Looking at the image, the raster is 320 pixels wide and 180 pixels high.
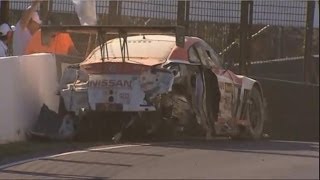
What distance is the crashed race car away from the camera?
11500 millimetres

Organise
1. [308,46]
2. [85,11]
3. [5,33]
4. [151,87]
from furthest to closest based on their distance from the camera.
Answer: [308,46] < [85,11] < [5,33] < [151,87]

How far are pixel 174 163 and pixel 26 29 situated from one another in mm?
6246

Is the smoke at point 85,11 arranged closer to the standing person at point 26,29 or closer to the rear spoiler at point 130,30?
the standing person at point 26,29

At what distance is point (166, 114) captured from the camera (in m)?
11.9

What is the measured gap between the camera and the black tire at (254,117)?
43.0 ft

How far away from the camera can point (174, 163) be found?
9.76 meters

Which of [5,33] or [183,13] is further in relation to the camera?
[183,13]

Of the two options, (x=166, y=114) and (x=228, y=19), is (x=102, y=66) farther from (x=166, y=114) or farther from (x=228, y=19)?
(x=228, y=19)

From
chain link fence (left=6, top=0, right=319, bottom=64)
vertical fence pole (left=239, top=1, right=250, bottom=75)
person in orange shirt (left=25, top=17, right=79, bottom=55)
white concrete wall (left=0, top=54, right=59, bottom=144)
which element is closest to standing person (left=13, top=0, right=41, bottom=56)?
person in orange shirt (left=25, top=17, right=79, bottom=55)

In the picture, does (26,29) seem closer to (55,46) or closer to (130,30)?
(55,46)

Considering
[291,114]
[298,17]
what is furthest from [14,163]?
[298,17]

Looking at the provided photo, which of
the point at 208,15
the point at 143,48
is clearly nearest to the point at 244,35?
the point at 208,15

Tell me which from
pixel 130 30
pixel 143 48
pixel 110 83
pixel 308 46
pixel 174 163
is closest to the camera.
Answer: pixel 174 163

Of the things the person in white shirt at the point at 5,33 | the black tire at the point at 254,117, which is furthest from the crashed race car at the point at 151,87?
the person in white shirt at the point at 5,33
